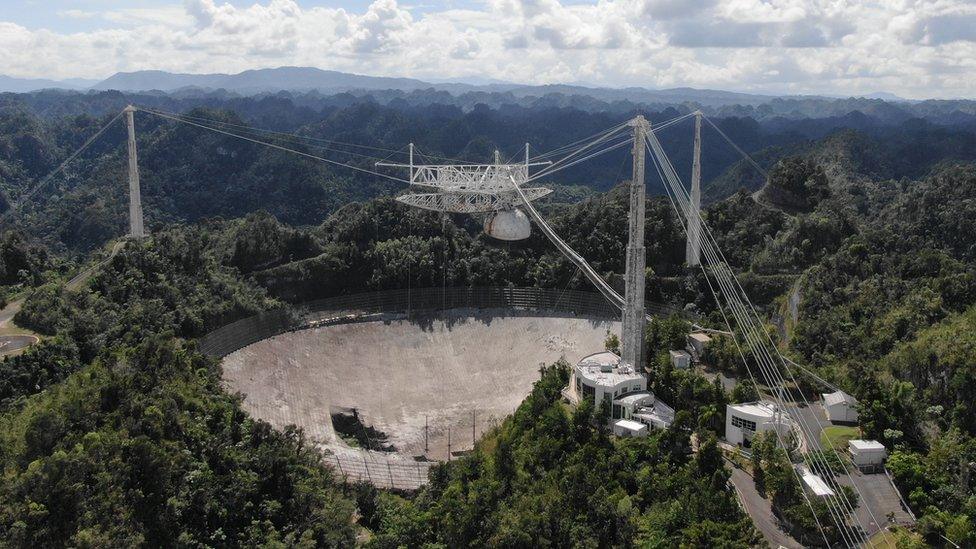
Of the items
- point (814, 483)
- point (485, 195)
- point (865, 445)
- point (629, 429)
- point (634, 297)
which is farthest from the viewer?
point (485, 195)

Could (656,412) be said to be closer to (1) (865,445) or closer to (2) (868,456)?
(1) (865,445)

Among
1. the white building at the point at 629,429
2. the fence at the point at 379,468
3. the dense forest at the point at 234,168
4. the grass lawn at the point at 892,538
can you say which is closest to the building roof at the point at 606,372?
the white building at the point at 629,429

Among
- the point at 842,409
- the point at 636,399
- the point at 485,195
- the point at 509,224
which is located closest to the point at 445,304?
the point at 509,224

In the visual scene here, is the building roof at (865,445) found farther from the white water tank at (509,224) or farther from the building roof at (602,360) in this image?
the white water tank at (509,224)

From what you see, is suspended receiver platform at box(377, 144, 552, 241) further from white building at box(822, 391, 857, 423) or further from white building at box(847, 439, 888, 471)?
white building at box(847, 439, 888, 471)

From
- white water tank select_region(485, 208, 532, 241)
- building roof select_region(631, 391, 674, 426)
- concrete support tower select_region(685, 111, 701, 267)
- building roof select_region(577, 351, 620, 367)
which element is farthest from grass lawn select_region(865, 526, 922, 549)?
white water tank select_region(485, 208, 532, 241)

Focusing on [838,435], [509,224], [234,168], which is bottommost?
[838,435]
